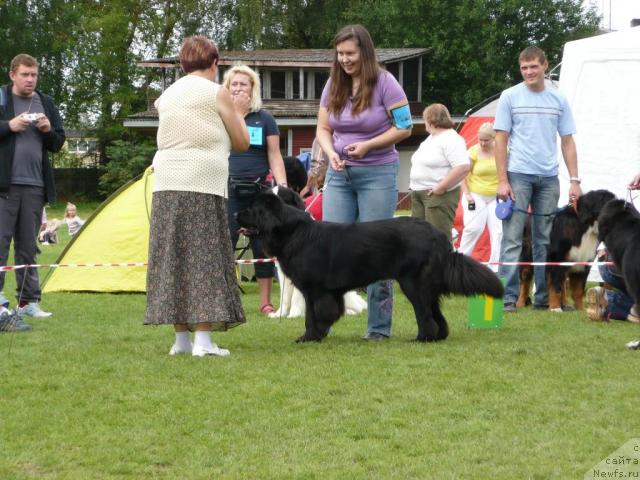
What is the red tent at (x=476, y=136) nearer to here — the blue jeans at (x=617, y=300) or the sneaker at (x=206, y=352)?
the blue jeans at (x=617, y=300)

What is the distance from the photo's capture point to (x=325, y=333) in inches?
245

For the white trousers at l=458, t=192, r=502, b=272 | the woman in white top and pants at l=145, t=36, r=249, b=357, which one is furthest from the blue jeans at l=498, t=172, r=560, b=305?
the woman in white top and pants at l=145, t=36, r=249, b=357

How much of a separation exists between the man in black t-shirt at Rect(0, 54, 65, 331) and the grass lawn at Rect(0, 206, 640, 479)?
1.01 m

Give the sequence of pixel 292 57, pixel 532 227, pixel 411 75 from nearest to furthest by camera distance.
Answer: pixel 532 227
pixel 292 57
pixel 411 75

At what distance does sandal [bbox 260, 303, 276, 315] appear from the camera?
7939 millimetres

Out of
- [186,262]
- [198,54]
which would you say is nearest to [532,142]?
[198,54]

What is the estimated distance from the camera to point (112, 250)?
10.0 meters

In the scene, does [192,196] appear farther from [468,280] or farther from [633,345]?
[633,345]

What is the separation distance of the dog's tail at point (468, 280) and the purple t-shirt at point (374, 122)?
2.48 feet

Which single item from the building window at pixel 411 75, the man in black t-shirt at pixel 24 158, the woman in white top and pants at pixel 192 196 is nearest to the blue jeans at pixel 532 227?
the woman in white top and pants at pixel 192 196

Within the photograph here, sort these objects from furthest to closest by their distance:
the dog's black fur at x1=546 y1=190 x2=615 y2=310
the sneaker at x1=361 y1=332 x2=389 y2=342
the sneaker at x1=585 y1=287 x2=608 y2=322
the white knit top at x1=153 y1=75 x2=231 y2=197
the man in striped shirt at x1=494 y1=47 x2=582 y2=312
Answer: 1. the dog's black fur at x1=546 y1=190 x2=615 y2=310
2. the man in striped shirt at x1=494 y1=47 x2=582 y2=312
3. the sneaker at x1=585 y1=287 x2=608 y2=322
4. the sneaker at x1=361 y1=332 x2=389 y2=342
5. the white knit top at x1=153 y1=75 x2=231 y2=197

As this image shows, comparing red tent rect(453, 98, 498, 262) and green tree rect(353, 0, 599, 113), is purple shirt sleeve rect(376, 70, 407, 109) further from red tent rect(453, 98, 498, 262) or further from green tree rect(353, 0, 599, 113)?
green tree rect(353, 0, 599, 113)

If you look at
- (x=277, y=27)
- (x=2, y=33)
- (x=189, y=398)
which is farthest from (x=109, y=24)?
(x=189, y=398)

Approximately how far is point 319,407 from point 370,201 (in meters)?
2.19
